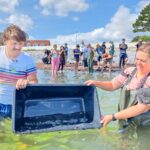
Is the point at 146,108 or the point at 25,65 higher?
the point at 25,65

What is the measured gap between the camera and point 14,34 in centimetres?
471

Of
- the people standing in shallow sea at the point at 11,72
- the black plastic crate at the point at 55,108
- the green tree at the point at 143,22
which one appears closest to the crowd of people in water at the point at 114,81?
the people standing in shallow sea at the point at 11,72

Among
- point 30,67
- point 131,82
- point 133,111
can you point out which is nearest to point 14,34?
point 30,67

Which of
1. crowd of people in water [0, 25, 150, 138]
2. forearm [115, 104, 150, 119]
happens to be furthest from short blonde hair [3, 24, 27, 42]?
forearm [115, 104, 150, 119]

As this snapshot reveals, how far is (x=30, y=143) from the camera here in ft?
16.9

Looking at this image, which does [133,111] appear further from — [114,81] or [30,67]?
[30,67]

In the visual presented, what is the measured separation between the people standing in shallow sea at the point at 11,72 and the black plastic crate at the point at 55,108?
11cm

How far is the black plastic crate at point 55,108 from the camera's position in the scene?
526cm

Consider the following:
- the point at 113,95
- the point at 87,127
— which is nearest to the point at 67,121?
the point at 87,127

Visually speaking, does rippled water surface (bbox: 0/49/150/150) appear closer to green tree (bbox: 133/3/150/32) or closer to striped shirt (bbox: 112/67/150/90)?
striped shirt (bbox: 112/67/150/90)

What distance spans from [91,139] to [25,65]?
128 centimetres

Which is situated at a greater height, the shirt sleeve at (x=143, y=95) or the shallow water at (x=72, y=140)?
the shirt sleeve at (x=143, y=95)

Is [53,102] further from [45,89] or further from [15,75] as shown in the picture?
[15,75]

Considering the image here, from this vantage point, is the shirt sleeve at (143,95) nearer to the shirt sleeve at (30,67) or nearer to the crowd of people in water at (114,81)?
the crowd of people in water at (114,81)
